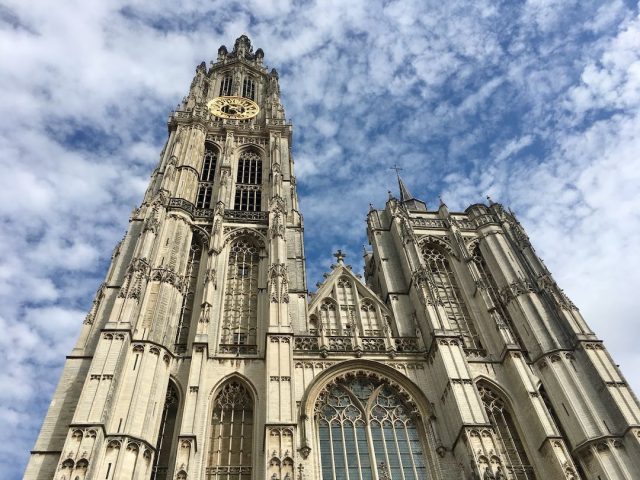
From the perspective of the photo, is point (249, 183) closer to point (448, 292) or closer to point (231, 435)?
point (448, 292)

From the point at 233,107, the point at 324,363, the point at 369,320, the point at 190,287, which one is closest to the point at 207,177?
the point at 233,107

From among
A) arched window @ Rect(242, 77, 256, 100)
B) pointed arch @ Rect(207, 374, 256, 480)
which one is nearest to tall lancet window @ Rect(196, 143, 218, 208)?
arched window @ Rect(242, 77, 256, 100)

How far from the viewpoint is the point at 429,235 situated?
28.9 meters

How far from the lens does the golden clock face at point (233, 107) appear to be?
37469mm

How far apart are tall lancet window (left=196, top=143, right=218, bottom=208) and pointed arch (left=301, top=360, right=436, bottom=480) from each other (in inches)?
518

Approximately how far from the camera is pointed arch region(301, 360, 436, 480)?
18.9 m

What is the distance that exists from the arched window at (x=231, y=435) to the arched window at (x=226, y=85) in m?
25.4

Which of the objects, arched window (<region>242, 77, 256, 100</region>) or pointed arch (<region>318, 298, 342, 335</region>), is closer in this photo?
pointed arch (<region>318, 298, 342, 335</region>)

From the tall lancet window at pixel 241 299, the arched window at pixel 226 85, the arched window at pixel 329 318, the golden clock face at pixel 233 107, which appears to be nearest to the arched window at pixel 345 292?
the arched window at pixel 329 318

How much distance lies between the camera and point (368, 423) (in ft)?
66.2

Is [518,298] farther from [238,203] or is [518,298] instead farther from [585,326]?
[238,203]

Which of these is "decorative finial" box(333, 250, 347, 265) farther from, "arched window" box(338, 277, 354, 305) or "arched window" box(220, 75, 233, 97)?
"arched window" box(220, 75, 233, 97)

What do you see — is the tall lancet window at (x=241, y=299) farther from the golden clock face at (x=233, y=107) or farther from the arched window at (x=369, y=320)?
the golden clock face at (x=233, y=107)

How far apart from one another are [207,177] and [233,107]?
8.65 meters
